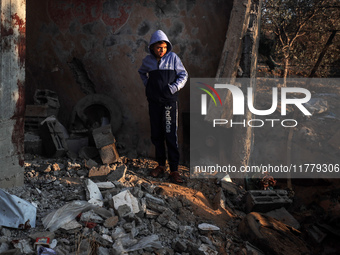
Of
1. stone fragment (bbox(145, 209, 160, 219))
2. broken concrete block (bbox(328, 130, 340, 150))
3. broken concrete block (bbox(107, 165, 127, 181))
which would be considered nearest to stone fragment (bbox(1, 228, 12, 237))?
stone fragment (bbox(145, 209, 160, 219))

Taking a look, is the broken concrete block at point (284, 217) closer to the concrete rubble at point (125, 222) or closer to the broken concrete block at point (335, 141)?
the concrete rubble at point (125, 222)

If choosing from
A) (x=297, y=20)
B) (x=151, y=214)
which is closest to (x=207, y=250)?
(x=151, y=214)

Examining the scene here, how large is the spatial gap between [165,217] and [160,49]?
2.30 meters

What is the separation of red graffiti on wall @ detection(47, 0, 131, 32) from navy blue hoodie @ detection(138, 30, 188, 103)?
1.61 meters

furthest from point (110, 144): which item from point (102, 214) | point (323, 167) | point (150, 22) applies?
point (323, 167)

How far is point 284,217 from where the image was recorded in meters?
5.24

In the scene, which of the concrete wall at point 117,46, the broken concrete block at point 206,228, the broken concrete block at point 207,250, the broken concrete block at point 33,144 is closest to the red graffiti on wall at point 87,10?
the concrete wall at point 117,46

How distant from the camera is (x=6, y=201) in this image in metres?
3.45

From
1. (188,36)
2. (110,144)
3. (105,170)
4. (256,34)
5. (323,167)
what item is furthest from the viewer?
(323,167)

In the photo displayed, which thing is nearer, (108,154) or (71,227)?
(71,227)

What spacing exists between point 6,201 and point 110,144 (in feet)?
6.96

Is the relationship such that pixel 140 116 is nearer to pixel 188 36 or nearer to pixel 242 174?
pixel 188 36

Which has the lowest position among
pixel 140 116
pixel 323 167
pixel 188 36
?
pixel 323 167

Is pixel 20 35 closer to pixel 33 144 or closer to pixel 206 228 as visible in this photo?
pixel 33 144
